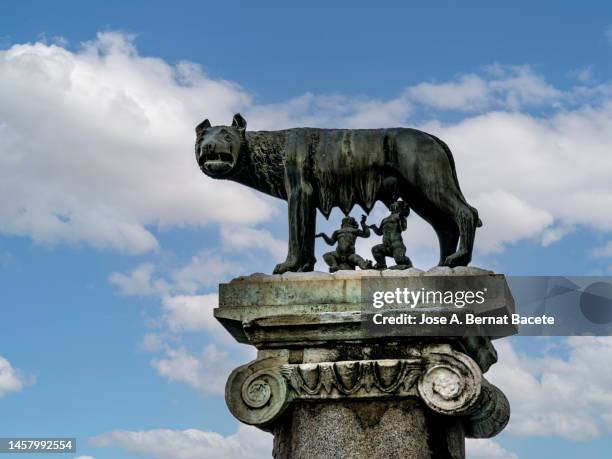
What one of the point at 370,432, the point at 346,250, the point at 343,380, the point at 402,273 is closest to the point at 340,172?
the point at 346,250

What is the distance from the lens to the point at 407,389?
8.31 meters

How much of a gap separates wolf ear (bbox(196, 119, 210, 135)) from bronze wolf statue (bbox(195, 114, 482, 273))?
0.06m

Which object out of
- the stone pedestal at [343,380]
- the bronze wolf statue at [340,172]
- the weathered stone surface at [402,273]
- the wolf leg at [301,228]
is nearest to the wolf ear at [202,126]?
the bronze wolf statue at [340,172]

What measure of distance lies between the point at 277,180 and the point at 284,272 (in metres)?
1.18

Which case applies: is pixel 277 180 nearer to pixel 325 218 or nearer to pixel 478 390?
pixel 325 218

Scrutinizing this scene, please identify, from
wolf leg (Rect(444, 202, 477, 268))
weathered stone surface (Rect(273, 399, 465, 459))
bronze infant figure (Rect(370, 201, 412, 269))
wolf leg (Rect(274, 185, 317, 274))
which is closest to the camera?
weathered stone surface (Rect(273, 399, 465, 459))

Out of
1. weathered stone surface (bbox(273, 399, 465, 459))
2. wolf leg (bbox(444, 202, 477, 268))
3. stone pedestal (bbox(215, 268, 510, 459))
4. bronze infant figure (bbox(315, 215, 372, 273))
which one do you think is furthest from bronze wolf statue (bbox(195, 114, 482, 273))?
weathered stone surface (bbox(273, 399, 465, 459))

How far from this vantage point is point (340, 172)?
9539mm

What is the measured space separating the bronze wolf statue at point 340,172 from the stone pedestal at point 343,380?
64cm

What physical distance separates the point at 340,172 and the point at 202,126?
64.7 inches

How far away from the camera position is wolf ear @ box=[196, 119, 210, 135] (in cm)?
993

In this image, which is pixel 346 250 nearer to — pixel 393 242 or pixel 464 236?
pixel 393 242

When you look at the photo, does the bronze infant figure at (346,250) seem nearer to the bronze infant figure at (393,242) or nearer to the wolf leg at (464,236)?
the bronze infant figure at (393,242)

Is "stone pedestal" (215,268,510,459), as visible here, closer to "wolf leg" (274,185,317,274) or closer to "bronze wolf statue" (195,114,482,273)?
"wolf leg" (274,185,317,274)
